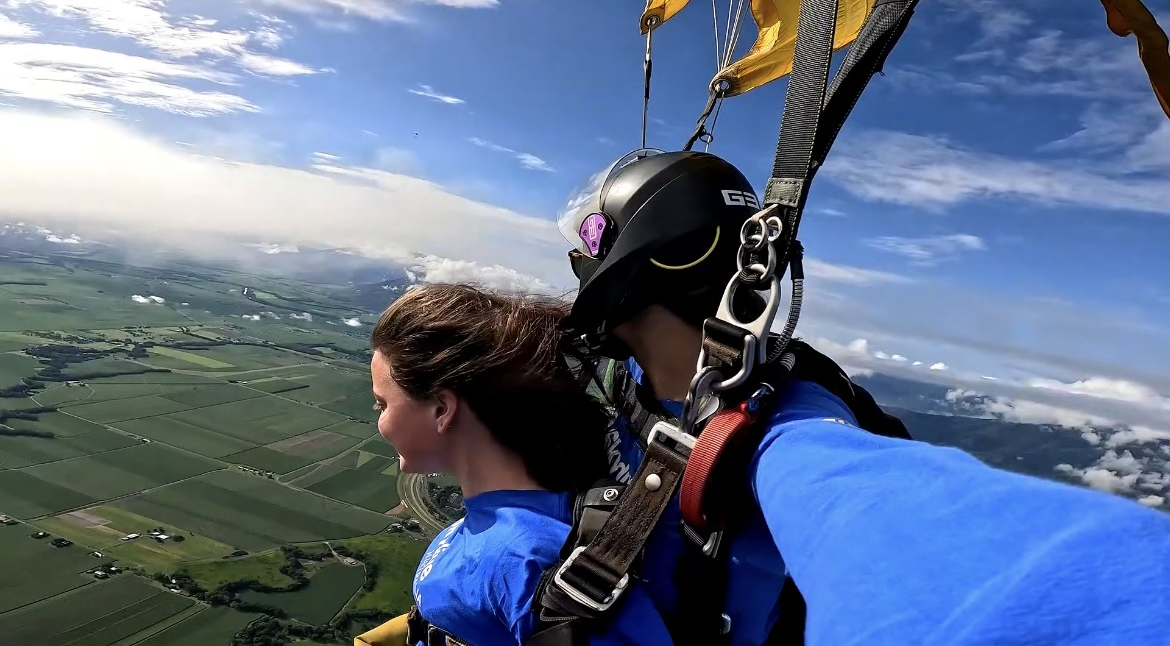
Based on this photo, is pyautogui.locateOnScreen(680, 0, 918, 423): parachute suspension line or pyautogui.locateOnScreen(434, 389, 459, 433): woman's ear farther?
pyautogui.locateOnScreen(434, 389, 459, 433): woman's ear

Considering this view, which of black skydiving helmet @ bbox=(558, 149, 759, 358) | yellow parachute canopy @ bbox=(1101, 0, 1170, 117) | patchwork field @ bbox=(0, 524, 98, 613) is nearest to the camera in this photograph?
black skydiving helmet @ bbox=(558, 149, 759, 358)

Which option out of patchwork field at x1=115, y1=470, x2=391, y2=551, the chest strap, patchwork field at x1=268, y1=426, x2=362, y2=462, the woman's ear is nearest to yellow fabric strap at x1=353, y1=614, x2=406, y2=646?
the chest strap

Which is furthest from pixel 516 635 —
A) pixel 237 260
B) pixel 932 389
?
pixel 237 260

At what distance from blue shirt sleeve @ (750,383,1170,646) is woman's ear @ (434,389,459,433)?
883mm

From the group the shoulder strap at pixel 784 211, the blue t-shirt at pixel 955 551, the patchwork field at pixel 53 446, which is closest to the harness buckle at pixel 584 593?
the shoulder strap at pixel 784 211

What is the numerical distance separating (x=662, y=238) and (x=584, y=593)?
0.70m

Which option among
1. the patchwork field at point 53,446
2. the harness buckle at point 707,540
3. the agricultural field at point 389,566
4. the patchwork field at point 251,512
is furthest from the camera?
the patchwork field at point 53,446

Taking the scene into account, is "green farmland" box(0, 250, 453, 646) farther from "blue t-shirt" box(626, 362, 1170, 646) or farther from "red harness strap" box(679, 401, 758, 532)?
"blue t-shirt" box(626, 362, 1170, 646)

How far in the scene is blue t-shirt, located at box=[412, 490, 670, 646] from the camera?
105 cm

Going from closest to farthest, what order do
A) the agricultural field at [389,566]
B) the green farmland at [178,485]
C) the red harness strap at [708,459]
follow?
the red harness strap at [708,459] < the green farmland at [178,485] < the agricultural field at [389,566]

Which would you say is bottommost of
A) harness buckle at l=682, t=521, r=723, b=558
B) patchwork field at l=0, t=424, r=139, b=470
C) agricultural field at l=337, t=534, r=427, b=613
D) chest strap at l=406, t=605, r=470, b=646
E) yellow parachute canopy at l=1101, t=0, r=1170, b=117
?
patchwork field at l=0, t=424, r=139, b=470

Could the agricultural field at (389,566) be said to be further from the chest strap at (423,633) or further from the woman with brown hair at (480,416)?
the woman with brown hair at (480,416)

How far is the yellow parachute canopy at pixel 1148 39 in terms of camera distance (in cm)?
162

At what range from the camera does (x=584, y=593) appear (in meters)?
1.03
